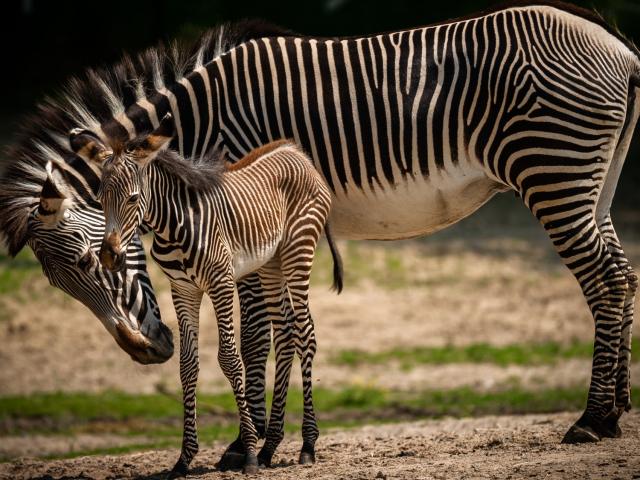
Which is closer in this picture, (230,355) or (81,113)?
(230,355)

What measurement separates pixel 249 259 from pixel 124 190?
3.74 feet

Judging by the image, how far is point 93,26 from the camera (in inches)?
1015

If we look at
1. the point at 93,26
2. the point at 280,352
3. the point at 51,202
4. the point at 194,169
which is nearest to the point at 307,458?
the point at 280,352

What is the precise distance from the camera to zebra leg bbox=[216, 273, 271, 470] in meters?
7.98

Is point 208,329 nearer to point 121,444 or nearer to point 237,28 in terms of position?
point 121,444

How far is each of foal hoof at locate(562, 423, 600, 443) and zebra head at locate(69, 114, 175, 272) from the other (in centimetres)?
340

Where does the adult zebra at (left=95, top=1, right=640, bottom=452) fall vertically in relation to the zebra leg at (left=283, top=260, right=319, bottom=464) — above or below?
above

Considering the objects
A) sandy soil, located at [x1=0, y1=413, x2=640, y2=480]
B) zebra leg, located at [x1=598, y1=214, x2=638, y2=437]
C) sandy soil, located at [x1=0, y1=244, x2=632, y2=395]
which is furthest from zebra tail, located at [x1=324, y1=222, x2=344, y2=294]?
sandy soil, located at [x1=0, y1=244, x2=632, y2=395]

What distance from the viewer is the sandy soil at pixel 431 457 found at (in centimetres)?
652

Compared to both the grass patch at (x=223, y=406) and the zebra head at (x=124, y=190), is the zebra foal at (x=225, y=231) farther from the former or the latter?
the grass patch at (x=223, y=406)

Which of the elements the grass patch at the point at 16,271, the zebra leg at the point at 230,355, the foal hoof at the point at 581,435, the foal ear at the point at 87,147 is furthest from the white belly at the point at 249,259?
the grass patch at the point at 16,271

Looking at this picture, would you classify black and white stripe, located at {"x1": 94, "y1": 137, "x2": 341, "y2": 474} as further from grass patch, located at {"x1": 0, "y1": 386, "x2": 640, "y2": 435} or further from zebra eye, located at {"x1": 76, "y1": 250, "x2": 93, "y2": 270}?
grass patch, located at {"x1": 0, "y1": 386, "x2": 640, "y2": 435}

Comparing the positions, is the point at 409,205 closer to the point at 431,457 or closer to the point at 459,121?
the point at 459,121

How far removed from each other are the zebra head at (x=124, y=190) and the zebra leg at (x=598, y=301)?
2.97m
